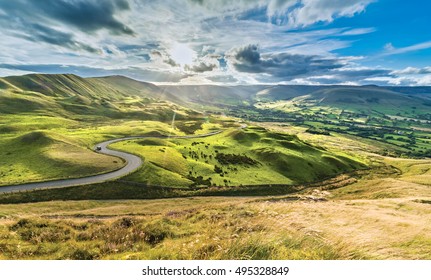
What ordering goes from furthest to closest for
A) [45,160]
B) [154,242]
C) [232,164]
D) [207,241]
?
[232,164], [45,160], [154,242], [207,241]

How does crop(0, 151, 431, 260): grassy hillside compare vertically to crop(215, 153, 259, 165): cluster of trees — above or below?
above

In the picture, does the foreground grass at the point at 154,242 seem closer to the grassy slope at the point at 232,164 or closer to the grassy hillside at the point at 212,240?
the grassy hillside at the point at 212,240

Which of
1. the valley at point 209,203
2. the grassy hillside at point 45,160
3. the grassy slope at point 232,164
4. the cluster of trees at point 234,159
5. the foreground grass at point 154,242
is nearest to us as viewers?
the foreground grass at point 154,242

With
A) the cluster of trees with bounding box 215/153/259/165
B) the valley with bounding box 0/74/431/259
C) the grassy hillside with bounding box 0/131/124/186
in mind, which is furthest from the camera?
the cluster of trees with bounding box 215/153/259/165

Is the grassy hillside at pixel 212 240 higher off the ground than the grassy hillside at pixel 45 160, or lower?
higher

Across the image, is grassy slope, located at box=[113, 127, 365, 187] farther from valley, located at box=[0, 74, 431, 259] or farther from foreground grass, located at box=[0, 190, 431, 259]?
foreground grass, located at box=[0, 190, 431, 259]

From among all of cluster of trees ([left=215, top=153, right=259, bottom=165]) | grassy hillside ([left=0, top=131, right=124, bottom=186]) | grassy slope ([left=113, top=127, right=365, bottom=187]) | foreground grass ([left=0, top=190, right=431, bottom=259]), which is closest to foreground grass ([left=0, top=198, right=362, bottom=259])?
foreground grass ([left=0, top=190, right=431, bottom=259])

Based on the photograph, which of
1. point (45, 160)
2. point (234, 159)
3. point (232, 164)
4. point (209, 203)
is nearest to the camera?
point (209, 203)

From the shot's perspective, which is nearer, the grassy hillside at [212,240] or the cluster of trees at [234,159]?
the grassy hillside at [212,240]

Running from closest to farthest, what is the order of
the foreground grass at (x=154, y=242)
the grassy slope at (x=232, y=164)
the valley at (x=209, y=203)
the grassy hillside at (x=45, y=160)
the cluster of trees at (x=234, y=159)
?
the foreground grass at (x=154, y=242) → the valley at (x=209, y=203) → the grassy hillside at (x=45, y=160) → the grassy slope at (x=232, y=164) → the cluster of trees at (x=234, y=159)

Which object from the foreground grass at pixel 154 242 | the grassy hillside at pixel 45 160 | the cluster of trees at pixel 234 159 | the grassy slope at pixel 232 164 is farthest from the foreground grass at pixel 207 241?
the cluster of trees at pixel 234 159

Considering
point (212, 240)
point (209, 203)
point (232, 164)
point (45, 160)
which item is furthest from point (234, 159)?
point (212, 240)

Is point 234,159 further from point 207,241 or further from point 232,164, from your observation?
point 207,241
